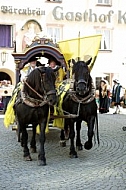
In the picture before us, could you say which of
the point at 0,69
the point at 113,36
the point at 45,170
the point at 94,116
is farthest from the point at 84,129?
the point at 113,36

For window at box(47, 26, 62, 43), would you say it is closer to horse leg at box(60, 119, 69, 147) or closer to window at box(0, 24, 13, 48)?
window at box(0, 24, 13, 48)

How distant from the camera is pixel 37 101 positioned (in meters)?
7.84

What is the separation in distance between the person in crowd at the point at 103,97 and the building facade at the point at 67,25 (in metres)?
4.13

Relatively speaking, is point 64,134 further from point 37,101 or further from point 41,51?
point 37,101

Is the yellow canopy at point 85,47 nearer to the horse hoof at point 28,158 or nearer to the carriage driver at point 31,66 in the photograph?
the carriage driver at point 31,66

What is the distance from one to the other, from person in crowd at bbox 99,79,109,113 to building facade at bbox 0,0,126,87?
413 centimetres

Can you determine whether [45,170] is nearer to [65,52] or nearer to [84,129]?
[65,52]

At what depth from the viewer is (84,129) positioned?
1328cm

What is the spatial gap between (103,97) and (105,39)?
8544mm

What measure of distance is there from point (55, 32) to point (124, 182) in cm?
2089

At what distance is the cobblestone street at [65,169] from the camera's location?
6.23 metres

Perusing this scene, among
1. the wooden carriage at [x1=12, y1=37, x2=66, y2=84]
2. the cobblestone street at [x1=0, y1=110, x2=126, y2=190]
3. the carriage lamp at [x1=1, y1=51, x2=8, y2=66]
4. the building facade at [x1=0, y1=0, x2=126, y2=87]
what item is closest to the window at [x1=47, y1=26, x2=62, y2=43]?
the building facade at [x1=0, y1=0, x2=126, y2=87]

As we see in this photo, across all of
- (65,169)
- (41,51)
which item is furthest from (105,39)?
(65,169)

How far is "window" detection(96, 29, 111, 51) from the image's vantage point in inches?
1077
